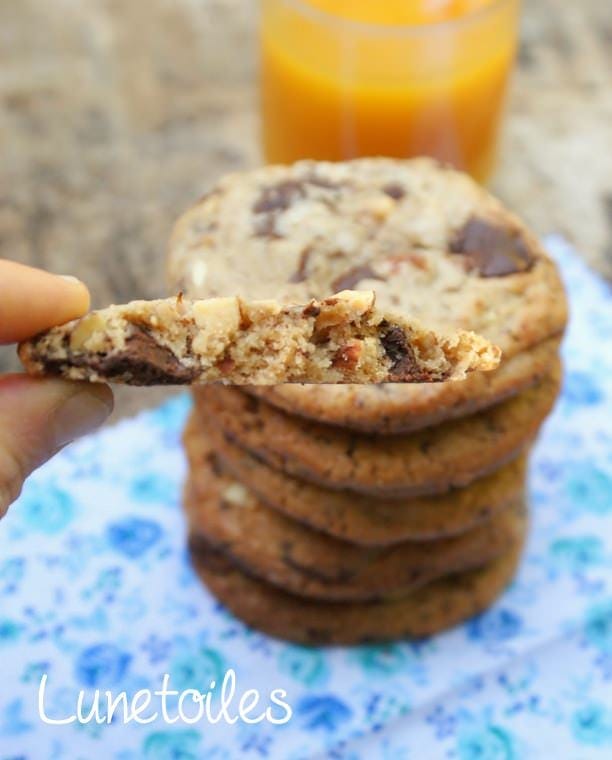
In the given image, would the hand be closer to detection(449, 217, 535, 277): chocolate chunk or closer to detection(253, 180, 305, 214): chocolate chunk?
detection(253, 180, 305, 214): chocolate chunk

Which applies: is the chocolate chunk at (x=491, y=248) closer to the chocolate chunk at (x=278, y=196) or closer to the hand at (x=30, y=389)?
the chocolate chunk at (x=278, y=196)

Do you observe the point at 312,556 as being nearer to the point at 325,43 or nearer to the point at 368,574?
the point at 368,574

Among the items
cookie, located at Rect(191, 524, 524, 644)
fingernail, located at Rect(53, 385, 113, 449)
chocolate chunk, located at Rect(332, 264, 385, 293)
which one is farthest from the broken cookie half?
cookie, located at Rect(191, 524, 524, 644)

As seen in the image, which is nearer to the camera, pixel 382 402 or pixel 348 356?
pixel 348 356

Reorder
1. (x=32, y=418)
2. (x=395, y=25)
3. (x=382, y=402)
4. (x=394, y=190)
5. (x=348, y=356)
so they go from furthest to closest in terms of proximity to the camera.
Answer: (x=395, y=25) < (x=394, y=190) < (x=382, y=402) < (x=32, y=418) < (x=348, y=356)

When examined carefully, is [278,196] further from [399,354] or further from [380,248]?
[399,354]

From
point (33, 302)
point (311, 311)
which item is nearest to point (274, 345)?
point (311, 311)
